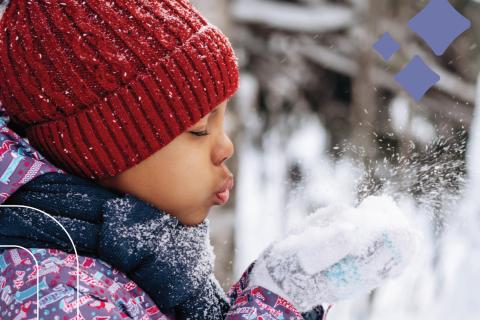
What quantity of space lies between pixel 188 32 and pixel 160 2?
0.25 feet

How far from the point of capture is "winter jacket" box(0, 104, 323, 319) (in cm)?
97

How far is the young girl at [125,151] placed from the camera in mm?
1049

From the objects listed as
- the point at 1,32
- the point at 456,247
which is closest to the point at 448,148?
the point at 1,32

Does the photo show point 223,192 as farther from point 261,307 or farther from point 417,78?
point 417,78

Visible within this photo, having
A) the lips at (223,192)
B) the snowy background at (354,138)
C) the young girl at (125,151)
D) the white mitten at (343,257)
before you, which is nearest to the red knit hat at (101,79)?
the young girl at (125,151)

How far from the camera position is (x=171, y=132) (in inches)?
44.4

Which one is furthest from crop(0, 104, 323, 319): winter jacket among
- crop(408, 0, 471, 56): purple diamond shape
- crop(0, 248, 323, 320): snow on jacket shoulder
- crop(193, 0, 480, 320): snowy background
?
crop(408, 0, 471, 56): purple diamond shape

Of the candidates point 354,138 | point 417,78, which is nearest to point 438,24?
point 417,78

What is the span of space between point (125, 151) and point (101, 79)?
128 millimetres

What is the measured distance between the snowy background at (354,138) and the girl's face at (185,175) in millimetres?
544

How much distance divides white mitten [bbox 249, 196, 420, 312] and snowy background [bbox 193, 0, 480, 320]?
17.5 inches

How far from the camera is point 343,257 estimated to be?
1120 mm

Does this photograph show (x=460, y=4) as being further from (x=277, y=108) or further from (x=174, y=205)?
(x=174, y=205)

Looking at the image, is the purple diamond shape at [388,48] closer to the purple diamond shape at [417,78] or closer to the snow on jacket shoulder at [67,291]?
the purple diamond shape at [417,78]
